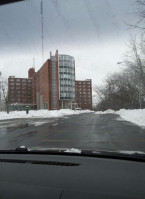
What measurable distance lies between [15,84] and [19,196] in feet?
444

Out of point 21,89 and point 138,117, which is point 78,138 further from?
point 21,89

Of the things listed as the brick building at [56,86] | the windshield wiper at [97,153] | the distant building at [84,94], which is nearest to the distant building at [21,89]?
the distant building at [84,94]

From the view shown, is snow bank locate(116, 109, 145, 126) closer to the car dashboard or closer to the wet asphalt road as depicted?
the wet asphalt road

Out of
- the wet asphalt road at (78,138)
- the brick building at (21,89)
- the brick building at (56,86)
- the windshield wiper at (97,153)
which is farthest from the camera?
the brick building at (21,89)

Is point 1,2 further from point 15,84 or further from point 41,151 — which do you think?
point 15,84

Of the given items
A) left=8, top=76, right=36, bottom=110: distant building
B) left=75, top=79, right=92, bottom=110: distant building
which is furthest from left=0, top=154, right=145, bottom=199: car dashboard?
left=8, top=76, right=36, bottom=110: distant building

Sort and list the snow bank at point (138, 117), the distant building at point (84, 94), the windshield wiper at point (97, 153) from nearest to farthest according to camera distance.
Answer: the windshield wiper at point (97, 153), the snow bank at point (138, 117), the distant building at point (84, 94)

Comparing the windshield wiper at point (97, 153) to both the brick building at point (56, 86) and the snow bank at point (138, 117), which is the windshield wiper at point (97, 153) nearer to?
the snow bank at point (138, 117)

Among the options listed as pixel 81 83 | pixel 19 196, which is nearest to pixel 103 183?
pixel 19 196

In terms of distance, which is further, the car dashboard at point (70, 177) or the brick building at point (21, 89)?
the brick building at point (21, 89)

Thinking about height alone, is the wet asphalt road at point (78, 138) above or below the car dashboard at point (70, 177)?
below

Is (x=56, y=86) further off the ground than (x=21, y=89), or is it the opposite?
(x=21, y=89)

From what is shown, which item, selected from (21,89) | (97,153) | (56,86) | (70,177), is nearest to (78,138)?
(97,153)

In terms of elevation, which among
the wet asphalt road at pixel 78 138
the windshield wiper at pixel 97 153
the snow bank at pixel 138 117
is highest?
the windshield wiper at pixel 97 153
